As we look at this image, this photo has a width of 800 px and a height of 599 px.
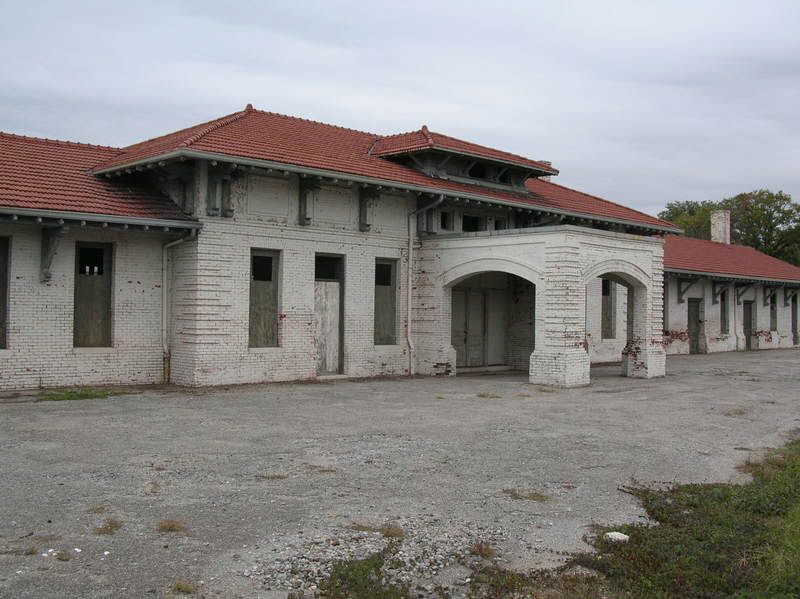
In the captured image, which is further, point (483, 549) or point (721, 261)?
point (721, 261)

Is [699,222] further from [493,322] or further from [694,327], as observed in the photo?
[493,322]

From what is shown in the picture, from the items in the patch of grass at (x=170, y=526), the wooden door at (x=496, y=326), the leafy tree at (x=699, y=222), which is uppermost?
the leafy tree at (x=699, y=222)

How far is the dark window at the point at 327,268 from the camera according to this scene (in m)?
16.8

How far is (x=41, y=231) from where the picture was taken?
1365cm

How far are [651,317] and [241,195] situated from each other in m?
9.71

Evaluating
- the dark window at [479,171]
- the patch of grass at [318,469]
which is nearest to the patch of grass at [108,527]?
the patch of grass at [318,469]

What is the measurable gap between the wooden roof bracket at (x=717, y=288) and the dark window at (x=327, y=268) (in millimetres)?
19091

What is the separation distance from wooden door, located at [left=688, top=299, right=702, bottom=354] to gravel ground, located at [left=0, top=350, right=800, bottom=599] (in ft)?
53.9

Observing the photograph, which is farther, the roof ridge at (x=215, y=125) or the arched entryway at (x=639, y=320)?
the arched entryway at (x=639, y=320)

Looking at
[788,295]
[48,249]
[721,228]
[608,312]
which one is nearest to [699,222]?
[721,228]

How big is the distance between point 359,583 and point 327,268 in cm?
1254

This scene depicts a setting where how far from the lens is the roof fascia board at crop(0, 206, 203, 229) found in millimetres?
12539

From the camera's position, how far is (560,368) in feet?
51.2

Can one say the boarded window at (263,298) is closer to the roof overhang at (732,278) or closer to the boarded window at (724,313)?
the roof overhang at (732,278)
